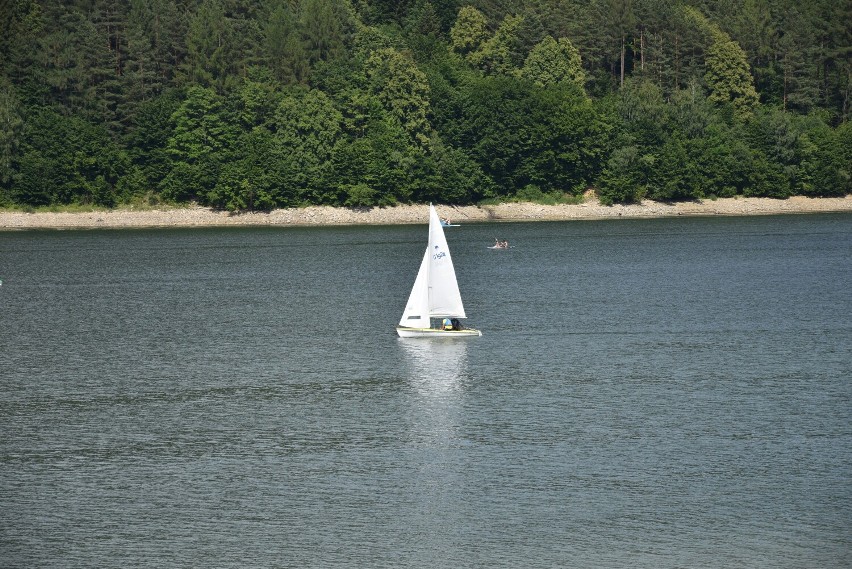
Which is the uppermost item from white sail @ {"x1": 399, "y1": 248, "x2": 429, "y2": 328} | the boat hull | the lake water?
white sail @ {"x1": 399, "y1": 248, "x2": 429, "y2": 328}

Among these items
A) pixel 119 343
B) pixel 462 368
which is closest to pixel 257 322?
pixel 119 343

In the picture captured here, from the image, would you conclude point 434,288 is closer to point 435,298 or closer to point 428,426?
point 435,298

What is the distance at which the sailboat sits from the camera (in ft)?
269

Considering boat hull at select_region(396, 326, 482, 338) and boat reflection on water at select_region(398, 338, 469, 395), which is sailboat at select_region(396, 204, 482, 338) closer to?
boat hull at select_region(396, 326, 482, 338)

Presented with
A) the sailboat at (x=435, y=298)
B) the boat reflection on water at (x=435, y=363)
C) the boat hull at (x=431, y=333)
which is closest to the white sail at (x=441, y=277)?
the sailboat at (x=435, y=298)

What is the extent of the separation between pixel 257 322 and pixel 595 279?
3917 centimetres

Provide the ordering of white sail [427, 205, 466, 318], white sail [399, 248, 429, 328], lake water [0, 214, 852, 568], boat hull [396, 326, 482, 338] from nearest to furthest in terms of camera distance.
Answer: lake water [0, 214, 852, 568]
white sail [427, 205, 466, 318]
white sail [399, 248, 429, 328]
boat hull [396, 326, 482, 338]

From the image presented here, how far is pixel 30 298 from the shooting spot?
369 ft

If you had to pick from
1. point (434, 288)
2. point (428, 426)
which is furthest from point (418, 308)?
point (428, 426)

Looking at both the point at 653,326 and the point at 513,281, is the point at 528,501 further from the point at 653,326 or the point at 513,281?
the point at 513,281

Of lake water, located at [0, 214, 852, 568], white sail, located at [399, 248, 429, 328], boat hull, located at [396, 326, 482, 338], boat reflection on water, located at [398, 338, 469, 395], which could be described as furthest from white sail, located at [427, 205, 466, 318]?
lake water, located at [0, 214, 852, 568]

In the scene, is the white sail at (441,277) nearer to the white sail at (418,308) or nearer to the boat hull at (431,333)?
the white sail at (418,308)

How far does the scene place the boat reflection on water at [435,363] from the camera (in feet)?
226

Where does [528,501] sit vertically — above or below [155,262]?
below
